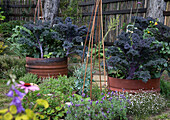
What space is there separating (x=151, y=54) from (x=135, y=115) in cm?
95

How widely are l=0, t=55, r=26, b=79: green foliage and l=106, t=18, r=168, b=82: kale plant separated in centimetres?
198

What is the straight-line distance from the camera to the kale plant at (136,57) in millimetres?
2678

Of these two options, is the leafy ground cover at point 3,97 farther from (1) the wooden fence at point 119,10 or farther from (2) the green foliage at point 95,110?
(1) the wooden fence at point 119,10

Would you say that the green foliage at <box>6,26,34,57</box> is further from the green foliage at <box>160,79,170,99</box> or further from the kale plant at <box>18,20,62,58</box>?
the green foliage at <box>160,79,170,99</box>

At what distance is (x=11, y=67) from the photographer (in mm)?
3928

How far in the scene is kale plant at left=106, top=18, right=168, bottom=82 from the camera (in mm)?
2678

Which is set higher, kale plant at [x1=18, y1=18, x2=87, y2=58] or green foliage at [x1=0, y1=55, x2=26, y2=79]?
kale plant at [x1=18, y1=18, x2=87, y2=58]

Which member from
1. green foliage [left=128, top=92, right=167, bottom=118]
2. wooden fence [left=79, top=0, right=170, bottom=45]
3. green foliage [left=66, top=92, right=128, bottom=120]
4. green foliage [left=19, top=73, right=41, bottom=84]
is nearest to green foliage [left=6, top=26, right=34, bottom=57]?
green foliage [left=19, top=73, right=41, bottom=84]

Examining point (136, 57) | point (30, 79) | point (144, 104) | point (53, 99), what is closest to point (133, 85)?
point (144, 104)

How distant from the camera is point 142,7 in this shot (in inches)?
240

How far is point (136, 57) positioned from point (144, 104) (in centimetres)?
69

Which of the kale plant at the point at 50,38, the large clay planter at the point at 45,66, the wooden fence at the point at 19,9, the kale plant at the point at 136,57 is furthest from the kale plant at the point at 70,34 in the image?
the wooden fence at the point at 19,9

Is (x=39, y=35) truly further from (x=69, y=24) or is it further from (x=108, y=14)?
(x=108, y=14)

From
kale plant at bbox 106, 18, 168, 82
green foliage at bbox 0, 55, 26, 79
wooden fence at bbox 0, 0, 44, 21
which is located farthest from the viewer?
wooden fence at bbox 0, 0, 44, 21
